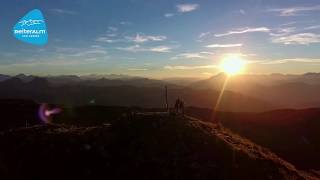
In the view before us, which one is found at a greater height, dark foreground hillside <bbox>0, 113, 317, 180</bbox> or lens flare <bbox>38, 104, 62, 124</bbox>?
dark foreground hillside <bbox>0, 113, 317, 180</bbox>

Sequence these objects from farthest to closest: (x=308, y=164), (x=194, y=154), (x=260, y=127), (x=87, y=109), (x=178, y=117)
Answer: (x=87, y=109) → (x=260, y=127) → (x=308, y=164) → (x=178, y=117) → (x=194, y=154)

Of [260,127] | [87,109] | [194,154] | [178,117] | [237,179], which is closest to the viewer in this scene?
[237,179]

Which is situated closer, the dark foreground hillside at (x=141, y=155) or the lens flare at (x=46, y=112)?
the dark foreground hillside at (x=141, y=155)

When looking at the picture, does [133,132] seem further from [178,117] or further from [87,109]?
[87,109]

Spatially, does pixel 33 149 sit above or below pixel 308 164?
above

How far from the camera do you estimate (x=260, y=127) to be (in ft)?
252

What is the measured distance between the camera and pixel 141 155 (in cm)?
2869

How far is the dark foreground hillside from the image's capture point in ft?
90.0

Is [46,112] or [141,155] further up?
[141,155]

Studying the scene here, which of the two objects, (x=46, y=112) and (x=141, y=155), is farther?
(x=46, y=112)

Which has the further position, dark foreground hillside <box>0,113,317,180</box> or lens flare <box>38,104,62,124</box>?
lens flare <box>38,104,62,124</box>

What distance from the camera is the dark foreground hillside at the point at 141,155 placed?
2744cm

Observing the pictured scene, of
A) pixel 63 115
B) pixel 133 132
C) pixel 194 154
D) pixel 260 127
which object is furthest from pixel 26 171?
pixel 260 127

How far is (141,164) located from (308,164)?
3492 centimetres
